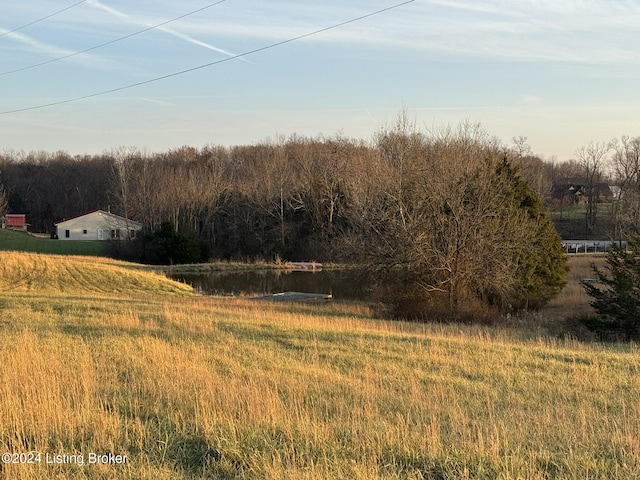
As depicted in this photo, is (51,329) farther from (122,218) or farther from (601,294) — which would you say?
(122,218)

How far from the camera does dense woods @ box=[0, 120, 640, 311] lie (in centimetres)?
2345

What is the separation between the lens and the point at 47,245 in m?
71.3

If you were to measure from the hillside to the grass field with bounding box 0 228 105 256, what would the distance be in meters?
32.6

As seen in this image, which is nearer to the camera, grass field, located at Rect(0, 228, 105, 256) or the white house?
grass field, located at Rect(0, 228, 105, 256)

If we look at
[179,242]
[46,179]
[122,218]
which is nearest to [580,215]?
[179,242]

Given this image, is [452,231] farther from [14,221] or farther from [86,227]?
[14,221]

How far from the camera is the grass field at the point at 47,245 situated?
6781cm

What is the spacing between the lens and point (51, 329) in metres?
11.9

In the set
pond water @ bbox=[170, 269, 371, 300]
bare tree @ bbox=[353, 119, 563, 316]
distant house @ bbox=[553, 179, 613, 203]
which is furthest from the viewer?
distant house @ bbox=[553, 179, 613, 203]

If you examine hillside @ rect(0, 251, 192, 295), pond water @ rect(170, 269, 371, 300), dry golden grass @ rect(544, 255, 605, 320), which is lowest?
pond water @ rect(170, 269, 371, 300)

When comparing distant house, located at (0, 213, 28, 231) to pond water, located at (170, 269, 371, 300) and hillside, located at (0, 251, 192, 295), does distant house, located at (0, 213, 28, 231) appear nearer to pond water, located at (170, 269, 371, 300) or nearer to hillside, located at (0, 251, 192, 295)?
pond water, located at (170, 269, 371, 300)

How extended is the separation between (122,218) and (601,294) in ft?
228

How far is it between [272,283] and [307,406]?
1550 inches

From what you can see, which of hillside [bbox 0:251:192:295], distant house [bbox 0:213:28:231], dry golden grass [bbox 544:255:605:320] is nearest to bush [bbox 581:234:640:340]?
dry golden grass [bbox 544:255:605:320]
